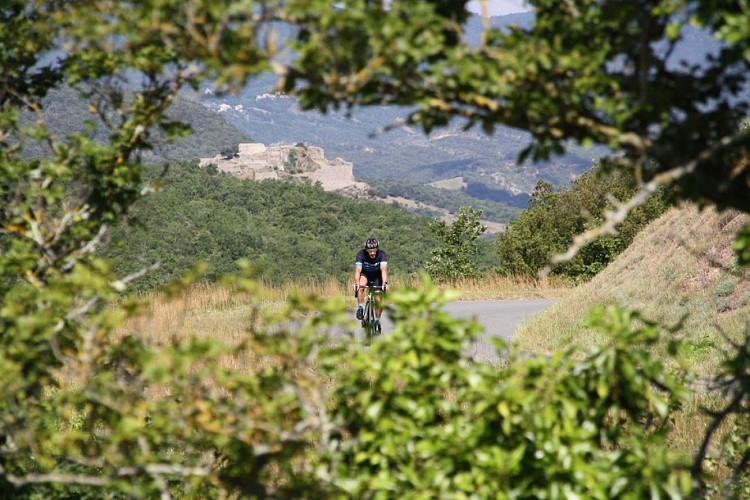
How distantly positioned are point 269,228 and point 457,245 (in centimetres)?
6049

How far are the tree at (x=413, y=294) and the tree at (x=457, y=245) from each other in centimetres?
2968

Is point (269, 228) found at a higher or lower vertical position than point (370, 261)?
lower

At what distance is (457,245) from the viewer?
3431 cm

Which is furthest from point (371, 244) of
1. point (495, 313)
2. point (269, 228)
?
point (269, 228)

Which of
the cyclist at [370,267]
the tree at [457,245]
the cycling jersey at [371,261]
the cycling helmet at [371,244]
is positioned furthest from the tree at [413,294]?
the tree at [457,245]

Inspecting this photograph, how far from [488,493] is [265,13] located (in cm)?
214

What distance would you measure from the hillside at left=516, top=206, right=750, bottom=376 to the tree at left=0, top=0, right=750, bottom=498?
23.3ft

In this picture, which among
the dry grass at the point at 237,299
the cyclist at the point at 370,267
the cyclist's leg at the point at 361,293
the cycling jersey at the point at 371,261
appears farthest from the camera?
the dry grass at the point at 237,299

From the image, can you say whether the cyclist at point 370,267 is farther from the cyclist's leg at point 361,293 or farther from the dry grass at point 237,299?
the dry grass at point 237,299

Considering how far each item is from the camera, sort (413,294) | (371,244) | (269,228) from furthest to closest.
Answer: (269,228) < (371,244) < (413,294)

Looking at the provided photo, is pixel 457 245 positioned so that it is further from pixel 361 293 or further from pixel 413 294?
pixel 413 294

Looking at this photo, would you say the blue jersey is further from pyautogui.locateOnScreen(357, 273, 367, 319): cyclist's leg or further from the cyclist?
pyautogui.locateOnScreen(357, 273, 367, 319): cyclist's leg

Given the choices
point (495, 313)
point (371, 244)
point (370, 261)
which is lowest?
point (495, 313)

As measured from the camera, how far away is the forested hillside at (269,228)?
7425 cm
